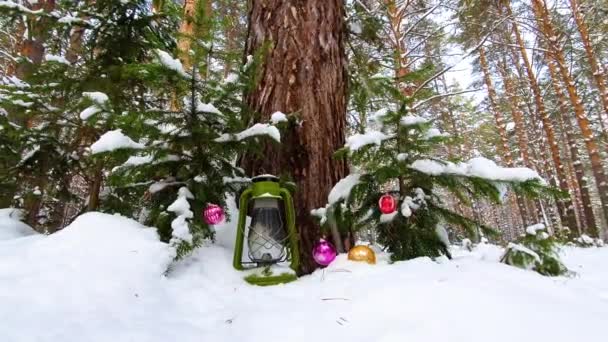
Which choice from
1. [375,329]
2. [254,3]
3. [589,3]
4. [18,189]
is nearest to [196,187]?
[375,329]

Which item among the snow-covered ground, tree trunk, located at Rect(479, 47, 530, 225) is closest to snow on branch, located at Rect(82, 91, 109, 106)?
the snow-covered ground

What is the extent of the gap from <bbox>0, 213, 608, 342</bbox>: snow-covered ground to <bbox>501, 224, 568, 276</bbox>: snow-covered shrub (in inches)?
5.3

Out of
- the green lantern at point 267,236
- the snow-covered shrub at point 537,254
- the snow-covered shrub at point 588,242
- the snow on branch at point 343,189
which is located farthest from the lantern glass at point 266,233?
Answer: the snow-covered shrub at point 588,242

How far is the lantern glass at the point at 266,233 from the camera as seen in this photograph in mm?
2148

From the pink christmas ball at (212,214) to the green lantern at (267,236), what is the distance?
0.39ft

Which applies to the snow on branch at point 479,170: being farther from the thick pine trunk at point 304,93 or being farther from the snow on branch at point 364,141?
the thick pine trunk at point 304,93

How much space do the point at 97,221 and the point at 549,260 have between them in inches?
93.4

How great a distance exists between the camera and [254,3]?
3.23 meters

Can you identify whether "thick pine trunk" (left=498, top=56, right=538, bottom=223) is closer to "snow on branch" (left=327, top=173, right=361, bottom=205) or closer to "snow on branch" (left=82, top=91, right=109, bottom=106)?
"snow on branch" (left=327, top=173, right=361, bottom=205)

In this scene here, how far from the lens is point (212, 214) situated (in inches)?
79.7

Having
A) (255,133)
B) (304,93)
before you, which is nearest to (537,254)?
(255,133)

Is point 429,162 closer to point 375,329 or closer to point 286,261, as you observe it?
point 286,261

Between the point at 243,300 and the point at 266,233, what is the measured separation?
0.56 m

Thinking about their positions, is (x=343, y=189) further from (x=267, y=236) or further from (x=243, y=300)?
(x=243, y=300)
